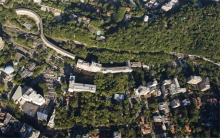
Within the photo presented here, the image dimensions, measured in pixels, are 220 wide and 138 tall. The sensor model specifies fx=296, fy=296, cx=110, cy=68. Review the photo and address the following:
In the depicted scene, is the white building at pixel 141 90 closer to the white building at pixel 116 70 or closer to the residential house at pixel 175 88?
the white building at pixel 116 70

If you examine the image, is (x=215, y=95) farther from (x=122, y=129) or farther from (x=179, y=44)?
(x=122, y=129)

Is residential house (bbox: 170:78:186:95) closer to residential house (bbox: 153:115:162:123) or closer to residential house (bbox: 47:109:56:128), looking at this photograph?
residential house (bbox: 153:115:162:123)

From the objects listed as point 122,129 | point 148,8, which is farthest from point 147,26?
point 122,129

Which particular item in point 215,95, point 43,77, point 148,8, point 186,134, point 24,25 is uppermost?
point 148,8

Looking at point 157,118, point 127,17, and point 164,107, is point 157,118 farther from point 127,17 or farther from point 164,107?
point 127,17

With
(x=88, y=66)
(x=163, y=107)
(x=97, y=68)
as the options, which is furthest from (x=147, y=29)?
(x=163, y=107)

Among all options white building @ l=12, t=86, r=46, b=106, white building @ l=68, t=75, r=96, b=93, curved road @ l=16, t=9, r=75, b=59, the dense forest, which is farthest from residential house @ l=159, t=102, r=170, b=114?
white building @ l=12, t=86, r=46, b=106

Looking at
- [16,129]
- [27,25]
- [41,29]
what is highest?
[27,25]
